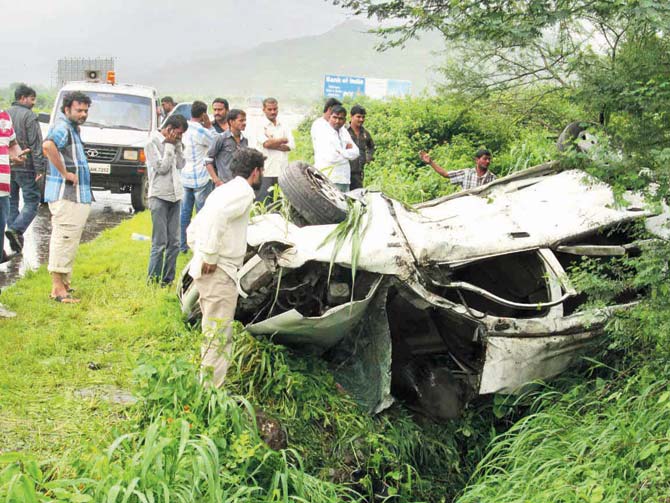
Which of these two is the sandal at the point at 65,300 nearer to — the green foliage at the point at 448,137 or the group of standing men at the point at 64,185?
the group of standing men at the point at 64,185

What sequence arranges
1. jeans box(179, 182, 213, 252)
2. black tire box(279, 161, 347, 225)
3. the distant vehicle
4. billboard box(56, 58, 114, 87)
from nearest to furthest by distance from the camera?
black tire box(279, 161, 347, 225)
jeans box(179, 182, 213, 252)
the distant vehicle
billboard box(56, 58, 114, 87)

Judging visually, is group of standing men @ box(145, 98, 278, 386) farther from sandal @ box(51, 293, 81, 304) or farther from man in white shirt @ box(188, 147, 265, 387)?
sandal @ box(51, 293, 81, 304)

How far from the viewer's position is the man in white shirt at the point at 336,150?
834 centimetres

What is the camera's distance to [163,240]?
7.46 meters

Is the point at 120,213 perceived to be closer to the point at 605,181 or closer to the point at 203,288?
the point at 203,288

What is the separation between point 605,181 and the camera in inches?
191

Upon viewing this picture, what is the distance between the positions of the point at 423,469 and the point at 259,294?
1622 mm

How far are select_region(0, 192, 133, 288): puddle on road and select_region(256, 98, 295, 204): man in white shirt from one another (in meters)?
2.79

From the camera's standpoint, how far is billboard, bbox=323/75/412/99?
2695 centimetres

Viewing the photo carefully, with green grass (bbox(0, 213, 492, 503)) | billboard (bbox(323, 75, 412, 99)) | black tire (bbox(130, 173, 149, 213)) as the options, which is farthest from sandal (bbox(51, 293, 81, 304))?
billboard (bbox(323, 75, 412, 99))

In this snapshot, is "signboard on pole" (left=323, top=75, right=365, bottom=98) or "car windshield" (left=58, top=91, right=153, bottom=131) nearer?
"car windshield" (left=58, top=91, right=153, bottom=131)

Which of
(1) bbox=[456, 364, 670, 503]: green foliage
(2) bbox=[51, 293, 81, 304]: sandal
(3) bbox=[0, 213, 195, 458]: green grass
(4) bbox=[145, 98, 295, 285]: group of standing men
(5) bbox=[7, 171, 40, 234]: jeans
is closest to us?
(1) bbox=[456, 364, 670, 503]: green foliage

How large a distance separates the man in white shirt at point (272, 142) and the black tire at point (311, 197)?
3.10m

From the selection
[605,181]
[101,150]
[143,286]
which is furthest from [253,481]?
[101,150]
